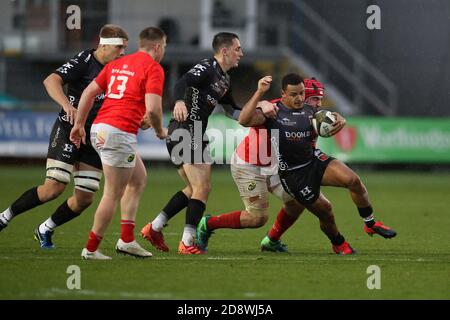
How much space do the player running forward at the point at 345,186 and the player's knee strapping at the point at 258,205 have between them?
1.01 feet

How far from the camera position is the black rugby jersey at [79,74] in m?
9.86

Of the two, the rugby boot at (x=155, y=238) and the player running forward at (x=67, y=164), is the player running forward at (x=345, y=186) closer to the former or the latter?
the rugby boot at (x=155, y=238)

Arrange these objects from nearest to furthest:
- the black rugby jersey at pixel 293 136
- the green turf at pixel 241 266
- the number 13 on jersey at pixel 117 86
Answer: the green turf at pixel 241 266, the number 13 on jersey at pixel 117 86, the black rugby jersey at pixel 293 136

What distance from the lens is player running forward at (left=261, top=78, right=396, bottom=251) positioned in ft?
31.5

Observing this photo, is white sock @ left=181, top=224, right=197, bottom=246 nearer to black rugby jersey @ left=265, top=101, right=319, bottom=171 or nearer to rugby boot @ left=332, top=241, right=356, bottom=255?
black rugby jersey @ left=265, top=101, right=319, bottom=171

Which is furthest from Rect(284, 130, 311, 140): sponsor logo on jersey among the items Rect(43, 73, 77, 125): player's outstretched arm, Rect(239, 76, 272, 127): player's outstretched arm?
Rect(43, 73, 77, 125): player's outstretched arm

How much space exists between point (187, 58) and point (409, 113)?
663 centimetres

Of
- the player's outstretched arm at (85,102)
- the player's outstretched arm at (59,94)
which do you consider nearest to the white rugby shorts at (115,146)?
the player's outstretched arm at (85,102)

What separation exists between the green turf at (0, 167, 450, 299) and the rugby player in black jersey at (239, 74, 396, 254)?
341 millimetres

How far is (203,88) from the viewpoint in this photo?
1008 centimetres

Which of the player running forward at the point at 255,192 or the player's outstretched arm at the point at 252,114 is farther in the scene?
the player running forward at the point at 255,192

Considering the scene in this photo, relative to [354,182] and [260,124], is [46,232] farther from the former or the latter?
[354,182]

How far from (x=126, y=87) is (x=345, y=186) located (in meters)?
2.43
